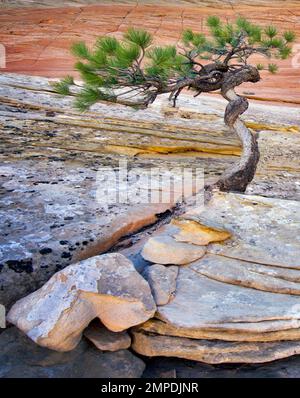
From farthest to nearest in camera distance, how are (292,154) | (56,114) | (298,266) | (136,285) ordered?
(56,114) < (292,154) < (298,266) < (136,285)

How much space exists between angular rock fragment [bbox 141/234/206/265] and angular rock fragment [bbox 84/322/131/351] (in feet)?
1.55

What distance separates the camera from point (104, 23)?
34.4 feet

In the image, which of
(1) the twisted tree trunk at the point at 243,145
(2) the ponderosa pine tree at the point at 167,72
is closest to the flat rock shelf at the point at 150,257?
(1) the twisted tree trunk at the point at 243,145

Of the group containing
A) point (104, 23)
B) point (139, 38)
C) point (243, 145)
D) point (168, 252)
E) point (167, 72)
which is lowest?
point (168, 252)

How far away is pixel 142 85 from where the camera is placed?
12.1ft

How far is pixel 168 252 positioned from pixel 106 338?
1.95 ft

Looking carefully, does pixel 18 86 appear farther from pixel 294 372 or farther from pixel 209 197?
pixel 294 372

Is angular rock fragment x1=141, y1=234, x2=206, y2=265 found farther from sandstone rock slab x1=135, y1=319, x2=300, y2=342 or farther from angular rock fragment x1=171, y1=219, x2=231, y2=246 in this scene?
sandstone rock slab x1=135, y1=319, x2=300, y2=342

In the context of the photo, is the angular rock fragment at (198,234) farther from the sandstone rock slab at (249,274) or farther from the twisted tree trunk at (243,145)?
the twisted tree trunk at (243,145)

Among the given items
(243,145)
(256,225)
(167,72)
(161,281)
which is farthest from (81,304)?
(243,145)

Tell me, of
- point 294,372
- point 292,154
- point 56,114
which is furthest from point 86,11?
point 294,372

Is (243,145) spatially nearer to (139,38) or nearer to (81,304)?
(139,38)

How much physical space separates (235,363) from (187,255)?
0.64 meters

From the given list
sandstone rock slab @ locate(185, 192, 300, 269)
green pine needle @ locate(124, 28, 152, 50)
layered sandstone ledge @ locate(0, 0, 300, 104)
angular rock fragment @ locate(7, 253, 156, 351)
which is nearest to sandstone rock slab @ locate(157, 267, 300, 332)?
angular rock fragment @ locate(7, 253, 156, 351)
